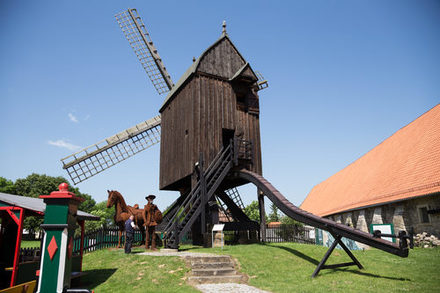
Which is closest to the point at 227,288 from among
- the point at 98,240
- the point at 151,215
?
the point at 151,215

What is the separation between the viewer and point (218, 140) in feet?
51.7

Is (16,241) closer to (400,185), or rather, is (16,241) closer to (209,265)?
(209,265)

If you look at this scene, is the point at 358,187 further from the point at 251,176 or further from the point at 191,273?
the point at 191,273

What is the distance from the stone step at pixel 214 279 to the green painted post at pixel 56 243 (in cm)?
484

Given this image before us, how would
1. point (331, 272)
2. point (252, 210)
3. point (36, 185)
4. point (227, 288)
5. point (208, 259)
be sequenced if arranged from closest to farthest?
point (227, 288) → point (331, 272) → point (208, 259) → point (36, 185) → point (252, 210)

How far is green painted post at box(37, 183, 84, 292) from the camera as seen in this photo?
3750mm

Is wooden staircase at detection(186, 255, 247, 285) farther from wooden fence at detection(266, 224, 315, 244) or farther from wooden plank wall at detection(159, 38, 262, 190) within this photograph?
wooden fence at detection(266, 224, 315, 244)

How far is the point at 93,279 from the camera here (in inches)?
327

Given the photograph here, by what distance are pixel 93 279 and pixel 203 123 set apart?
30.3ft

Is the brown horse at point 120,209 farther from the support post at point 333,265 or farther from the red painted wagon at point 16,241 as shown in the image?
the support post at point 333,265

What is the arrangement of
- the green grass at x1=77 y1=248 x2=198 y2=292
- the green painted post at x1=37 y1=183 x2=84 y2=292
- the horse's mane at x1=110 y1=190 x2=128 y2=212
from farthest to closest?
the horse's mane at x1=110 y1=190 x2=128 y2=212, the green grass at x1=77 y1=248 x2=198 y2=292, the green painted post at x1=37 y1=183 x2=84 y2=292

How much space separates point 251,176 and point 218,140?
9.24 ft

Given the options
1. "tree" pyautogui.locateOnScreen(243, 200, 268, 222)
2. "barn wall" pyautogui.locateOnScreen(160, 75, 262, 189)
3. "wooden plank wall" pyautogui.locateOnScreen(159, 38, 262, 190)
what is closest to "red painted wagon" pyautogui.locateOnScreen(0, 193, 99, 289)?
"barn wall" pyautogui.locateOnScreen(160, 75, 262, 189)

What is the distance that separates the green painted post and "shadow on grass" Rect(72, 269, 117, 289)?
14.8 feet
